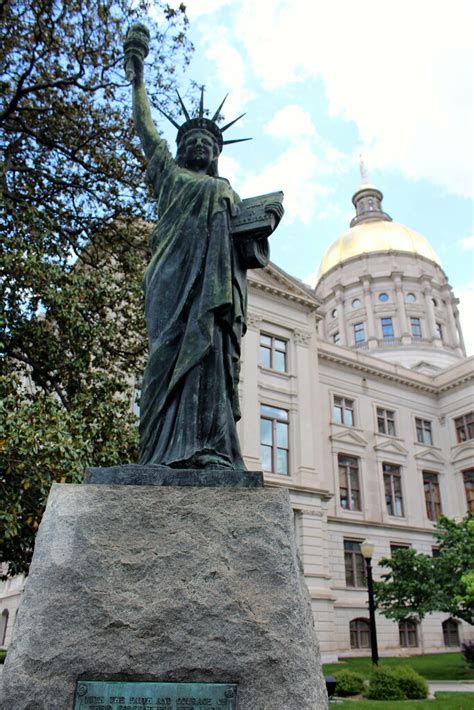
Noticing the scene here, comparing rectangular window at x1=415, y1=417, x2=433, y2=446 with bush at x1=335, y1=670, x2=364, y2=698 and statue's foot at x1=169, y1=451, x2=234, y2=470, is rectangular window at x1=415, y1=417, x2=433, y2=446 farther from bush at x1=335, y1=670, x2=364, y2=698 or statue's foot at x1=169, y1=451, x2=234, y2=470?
statue's foot at x1=169, y1=451, x2=234, y2=470

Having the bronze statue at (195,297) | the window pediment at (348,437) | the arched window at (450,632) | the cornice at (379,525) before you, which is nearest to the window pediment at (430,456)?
the cornice at (379,525)

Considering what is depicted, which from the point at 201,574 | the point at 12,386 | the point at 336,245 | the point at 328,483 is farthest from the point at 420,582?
the point at 336,245

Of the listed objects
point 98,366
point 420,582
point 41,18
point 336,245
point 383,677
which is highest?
point 336,245

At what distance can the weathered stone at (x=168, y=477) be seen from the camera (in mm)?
3514

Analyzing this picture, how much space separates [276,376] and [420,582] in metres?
12.7

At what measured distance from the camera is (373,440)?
36719 millimetres

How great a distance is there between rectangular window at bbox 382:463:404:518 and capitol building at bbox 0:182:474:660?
0.21ft

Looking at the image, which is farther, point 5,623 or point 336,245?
point 336,245

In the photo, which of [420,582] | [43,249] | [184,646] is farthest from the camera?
[420,582]

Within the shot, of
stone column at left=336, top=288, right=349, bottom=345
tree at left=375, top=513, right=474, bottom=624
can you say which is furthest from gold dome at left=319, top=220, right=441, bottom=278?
tree at left=375, top=513, right=474, bottom=624

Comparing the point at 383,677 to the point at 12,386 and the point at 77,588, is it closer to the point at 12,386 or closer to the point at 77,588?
the point at 12,386

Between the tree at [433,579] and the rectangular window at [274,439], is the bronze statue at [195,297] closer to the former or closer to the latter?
the tree at [433,579]

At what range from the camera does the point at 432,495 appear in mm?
39125

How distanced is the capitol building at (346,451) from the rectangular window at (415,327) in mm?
18462
